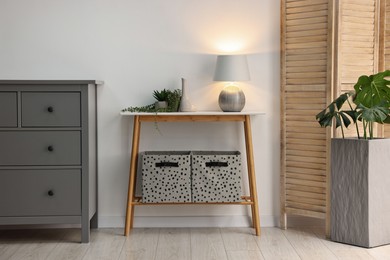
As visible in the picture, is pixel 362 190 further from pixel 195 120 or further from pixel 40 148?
pixel 40 148

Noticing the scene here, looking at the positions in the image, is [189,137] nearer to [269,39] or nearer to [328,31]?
[269,39]

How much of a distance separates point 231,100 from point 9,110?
138cm

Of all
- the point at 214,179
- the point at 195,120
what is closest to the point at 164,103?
the point at 195,120

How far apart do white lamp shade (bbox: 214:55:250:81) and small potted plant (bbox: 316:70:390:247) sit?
0.58m

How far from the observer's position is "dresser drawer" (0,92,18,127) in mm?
3557

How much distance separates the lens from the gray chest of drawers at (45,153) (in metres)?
3.56

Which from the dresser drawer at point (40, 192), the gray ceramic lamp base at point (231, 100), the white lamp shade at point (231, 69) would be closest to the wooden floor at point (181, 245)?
the dresser drawer at point (40, 192)

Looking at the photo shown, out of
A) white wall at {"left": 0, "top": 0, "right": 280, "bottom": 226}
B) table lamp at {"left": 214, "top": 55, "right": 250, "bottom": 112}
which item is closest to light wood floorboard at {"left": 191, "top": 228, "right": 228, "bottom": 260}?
white wall at {"left": 0, "top": 0, "right": 280, "bottom": 226}

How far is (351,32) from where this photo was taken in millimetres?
3697

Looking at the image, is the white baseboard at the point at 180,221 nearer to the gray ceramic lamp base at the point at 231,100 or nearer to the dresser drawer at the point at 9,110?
the gray ceramic lamp base at the point at 231,100

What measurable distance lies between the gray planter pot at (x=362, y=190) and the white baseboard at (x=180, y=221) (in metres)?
0.62

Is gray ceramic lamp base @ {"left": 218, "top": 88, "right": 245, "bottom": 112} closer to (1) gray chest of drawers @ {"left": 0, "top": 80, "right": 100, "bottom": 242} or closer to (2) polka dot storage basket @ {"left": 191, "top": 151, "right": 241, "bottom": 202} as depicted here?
(2) polka dot storage basket @ {"left": 191, "top": 151, "right": 241, "bottom": 202}

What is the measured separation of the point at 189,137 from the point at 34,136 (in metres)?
1.05

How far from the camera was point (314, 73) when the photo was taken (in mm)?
3820
